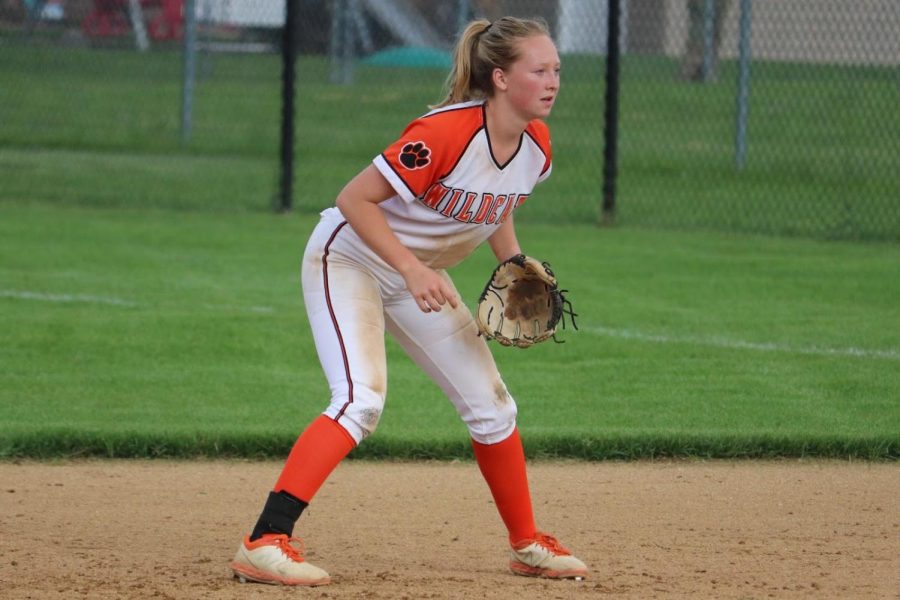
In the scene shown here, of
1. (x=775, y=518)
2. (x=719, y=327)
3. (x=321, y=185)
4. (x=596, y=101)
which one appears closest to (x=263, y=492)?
(x=775, y=518)

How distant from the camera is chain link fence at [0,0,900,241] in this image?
12.3m

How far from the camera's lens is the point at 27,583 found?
3.95 metres

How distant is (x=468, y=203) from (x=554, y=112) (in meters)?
11.9

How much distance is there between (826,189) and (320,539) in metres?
9.33

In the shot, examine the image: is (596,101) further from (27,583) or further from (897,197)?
(27,583)

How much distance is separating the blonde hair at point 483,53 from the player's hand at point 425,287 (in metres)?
0.53

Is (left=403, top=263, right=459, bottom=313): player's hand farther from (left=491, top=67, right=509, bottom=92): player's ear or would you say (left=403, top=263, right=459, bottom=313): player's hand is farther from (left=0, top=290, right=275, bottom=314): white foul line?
(left=0, top=290, right=275, bottom=314): white foul line

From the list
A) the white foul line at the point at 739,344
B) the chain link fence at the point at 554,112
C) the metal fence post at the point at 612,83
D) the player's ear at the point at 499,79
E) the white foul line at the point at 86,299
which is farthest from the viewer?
the chain link fence at the point at 554,112

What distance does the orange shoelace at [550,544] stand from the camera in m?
4.16

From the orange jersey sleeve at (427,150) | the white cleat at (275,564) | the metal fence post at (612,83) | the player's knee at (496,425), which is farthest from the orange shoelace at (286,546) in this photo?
the metal fence post at (612,83)

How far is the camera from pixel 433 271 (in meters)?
3.93

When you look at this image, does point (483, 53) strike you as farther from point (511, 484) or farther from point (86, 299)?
point (86, 299)

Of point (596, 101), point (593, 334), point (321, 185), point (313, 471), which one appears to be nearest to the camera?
point (313, 471)

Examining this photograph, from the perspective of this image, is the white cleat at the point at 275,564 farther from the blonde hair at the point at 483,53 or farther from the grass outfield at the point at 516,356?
the grass outfield at the point at 516,356
